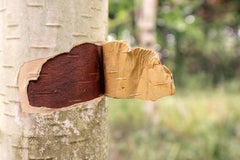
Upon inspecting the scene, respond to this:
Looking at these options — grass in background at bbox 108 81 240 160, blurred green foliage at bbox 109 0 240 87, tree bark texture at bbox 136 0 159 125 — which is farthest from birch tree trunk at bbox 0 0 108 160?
blurred green foliage at bbox 109 0 240 87

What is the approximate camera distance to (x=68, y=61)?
1.88 ft

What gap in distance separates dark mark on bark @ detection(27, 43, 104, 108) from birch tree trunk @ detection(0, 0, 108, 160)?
12mm

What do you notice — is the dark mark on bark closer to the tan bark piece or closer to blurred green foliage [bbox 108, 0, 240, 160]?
the tan bark piece

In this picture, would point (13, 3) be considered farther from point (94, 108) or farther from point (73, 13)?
point (94, 108)

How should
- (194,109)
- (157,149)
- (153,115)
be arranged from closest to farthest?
(157,149), (153,115), (194,109)

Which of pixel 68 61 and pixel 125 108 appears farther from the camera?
pixel 125 108

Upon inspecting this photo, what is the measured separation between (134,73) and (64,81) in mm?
107

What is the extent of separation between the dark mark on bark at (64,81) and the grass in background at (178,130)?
A: 106 inches

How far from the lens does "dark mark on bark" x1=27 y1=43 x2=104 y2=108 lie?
1.85ft

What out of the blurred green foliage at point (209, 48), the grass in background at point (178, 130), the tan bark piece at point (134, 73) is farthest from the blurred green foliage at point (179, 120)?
the tan bark piece at point (134, 73)

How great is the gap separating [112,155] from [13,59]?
3.09 metres

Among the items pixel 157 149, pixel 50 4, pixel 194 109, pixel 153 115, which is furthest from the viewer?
pixel 194 109

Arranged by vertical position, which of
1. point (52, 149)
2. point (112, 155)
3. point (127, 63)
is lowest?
point (112, 155)

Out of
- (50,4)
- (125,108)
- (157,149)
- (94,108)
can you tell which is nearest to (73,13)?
(50,4)
